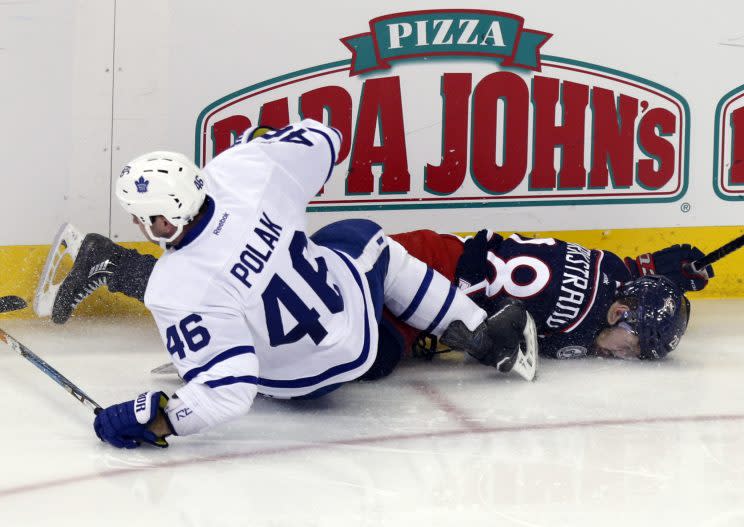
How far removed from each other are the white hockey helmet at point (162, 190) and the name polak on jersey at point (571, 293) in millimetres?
1235

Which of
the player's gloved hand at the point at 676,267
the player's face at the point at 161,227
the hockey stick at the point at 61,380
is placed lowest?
the hockey stick at the point at 61,380

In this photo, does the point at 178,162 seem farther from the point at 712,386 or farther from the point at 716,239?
the point at 716,239

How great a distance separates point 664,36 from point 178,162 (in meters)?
2.21

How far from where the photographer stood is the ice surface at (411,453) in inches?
87.3

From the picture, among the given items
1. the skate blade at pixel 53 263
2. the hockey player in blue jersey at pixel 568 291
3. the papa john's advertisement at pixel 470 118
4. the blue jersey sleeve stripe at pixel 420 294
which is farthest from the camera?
the papa john's advertisement at pixel 470 118

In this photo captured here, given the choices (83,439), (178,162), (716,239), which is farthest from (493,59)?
(83,439)

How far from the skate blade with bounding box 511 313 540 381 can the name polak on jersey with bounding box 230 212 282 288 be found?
853mm

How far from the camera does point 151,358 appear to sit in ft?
10.9

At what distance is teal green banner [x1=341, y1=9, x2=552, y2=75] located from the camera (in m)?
3.81

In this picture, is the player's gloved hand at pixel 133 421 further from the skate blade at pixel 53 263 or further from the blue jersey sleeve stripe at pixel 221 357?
the skate blade at pixel 53 263

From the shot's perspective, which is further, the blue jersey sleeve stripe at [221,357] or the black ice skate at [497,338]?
the black ice skate at [497,338]

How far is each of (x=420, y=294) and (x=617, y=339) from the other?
26.6 inches

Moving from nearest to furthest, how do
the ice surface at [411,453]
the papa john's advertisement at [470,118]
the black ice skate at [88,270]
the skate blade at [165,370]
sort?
the ice surface at [411,453]
the skate blade at [165,370]
the black ice skate at [88,270]
the papa john's advertisement at [470,118]

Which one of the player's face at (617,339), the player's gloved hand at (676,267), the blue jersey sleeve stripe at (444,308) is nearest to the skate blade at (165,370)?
the blue jersey sleeve stripe at (444,308)
